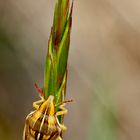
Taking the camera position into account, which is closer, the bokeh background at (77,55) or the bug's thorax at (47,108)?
the bug's thorax at (47,108)

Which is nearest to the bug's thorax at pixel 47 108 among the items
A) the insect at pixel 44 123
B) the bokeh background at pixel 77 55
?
the insect at pixel 44 123

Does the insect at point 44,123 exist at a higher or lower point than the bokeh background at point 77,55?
lower

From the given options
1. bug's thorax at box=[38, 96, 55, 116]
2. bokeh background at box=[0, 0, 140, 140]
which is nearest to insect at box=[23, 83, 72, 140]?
bug's thorax at box=[38, 96, 55, 116]

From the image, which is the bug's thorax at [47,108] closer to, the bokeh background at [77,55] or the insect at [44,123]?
the insect at [44,123]

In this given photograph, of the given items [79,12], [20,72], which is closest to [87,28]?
[79,12]

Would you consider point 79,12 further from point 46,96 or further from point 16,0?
point 46,96

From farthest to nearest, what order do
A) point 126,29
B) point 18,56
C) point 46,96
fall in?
1. point 18,56
2. point 126,29
3. point 46,96

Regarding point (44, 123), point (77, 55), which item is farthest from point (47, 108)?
point (77, 55)
